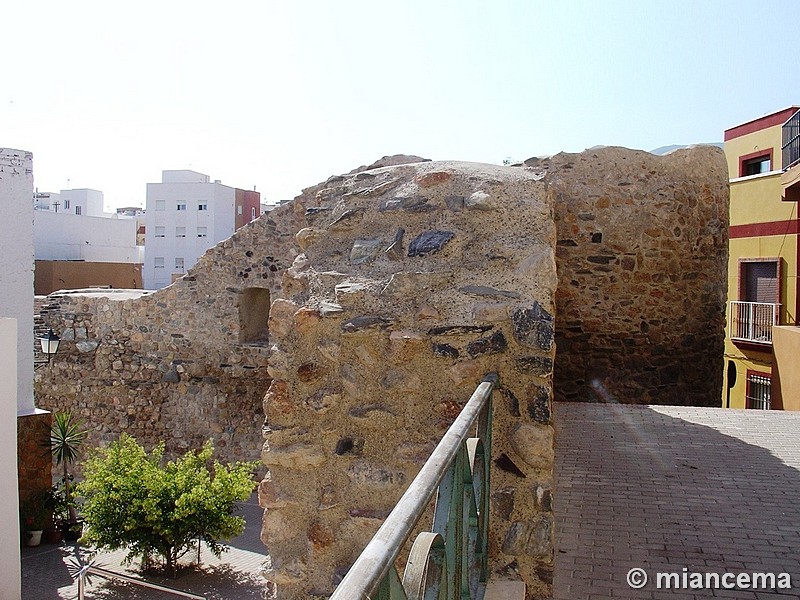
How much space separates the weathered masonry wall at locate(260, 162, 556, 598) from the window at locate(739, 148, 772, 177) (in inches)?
583

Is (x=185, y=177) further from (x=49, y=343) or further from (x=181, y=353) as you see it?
(x=181, y=353)

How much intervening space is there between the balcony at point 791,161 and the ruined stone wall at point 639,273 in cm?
480

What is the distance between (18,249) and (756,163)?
1449 centimetres

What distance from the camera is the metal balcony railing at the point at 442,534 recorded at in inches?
43.5

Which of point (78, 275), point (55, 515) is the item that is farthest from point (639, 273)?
point (78, 275)

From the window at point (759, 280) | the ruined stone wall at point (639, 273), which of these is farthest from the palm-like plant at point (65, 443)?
the window at point (759, 280)

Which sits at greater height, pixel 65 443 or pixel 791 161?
pixel 791 161

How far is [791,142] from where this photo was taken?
12477 mm

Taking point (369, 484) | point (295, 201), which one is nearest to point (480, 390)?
point (369, 484)

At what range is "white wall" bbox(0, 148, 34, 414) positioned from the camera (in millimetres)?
10633

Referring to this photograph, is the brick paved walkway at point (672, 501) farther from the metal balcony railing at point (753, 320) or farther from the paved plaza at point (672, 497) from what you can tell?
the metal balcony railing at point (753, 320)

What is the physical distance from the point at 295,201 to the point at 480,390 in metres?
8.24

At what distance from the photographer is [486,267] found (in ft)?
9.72

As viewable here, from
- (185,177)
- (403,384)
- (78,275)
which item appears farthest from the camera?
(185,177)
